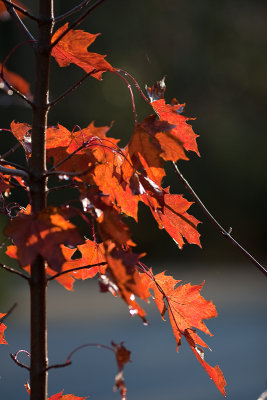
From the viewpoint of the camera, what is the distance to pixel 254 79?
920cm

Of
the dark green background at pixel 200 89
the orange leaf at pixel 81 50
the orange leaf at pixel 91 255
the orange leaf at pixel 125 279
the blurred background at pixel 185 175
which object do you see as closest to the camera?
the orange leaf at pixel 125 279

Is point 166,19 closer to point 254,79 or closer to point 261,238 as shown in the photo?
point 254,79

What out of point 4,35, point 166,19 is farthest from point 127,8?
point 4,35

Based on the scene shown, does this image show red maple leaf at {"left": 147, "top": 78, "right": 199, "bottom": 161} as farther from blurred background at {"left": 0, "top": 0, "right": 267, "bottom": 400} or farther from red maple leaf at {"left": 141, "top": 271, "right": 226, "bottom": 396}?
blurred background at {"left": 0, "top": 0, "right": 267, "bottom": 400}

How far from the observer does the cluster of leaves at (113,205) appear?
0.76 metres

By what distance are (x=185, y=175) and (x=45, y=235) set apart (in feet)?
23.4

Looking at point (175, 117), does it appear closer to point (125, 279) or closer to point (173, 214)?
point (173, 214)

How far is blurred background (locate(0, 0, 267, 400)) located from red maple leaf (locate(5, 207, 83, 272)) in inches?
150

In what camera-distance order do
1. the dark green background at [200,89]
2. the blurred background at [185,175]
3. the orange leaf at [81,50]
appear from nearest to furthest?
the orange leaf at [81,50], the blurred background at [185,175], the dark green background at [200,89]

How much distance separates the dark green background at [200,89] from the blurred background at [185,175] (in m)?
0.02

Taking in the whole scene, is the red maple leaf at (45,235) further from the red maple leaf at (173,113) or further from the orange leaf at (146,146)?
the red maple leaf at (173,113)

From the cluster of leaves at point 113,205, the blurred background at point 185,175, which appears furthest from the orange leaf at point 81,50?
the blurred background at point 185,175

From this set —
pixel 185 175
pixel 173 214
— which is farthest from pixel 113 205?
pixel 185 175

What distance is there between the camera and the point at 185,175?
784 cm
